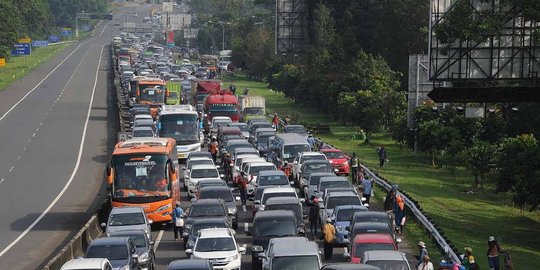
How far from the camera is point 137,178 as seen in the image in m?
40.3

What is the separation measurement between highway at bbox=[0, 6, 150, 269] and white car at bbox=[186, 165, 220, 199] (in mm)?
4007

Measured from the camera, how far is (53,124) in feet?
278

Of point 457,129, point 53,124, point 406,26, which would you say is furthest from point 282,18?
A: point 457,129

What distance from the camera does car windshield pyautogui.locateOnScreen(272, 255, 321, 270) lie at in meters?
27.4

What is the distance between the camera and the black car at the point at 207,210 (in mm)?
37375

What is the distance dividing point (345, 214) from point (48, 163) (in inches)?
1187

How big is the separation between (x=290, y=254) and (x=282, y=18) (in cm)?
7292

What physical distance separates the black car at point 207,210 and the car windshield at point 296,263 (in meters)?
9.63

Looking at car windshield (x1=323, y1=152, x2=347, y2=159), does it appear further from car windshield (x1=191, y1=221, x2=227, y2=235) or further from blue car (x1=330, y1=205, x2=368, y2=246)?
car windshield (x1=191, y1=221, x2=227, y2=235)

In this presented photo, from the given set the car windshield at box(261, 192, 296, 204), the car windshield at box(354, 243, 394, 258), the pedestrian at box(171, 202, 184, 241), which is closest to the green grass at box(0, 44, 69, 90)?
the car windshield at box(261, 192, 296, 204)

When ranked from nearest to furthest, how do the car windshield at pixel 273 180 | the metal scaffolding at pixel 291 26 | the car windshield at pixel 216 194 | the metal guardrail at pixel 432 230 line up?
the metal guardrail at pixel 432 230 < the car windshield at pixel 216 194 < the car windshield at pixel 273 180 < the metal scaffolding at pixel 291 26

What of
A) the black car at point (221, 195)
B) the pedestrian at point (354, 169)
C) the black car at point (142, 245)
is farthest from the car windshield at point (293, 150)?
the black car at point (142, 245)

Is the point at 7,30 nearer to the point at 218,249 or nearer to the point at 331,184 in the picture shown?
the point at 331,184

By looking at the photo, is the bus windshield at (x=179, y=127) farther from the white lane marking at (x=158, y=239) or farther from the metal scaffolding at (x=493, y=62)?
the white lane marking at (x=158, y=239)
